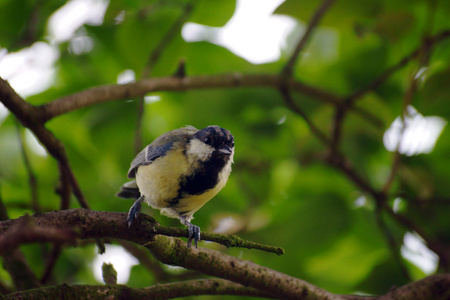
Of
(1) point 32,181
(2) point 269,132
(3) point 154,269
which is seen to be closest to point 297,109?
(2) point 269,132

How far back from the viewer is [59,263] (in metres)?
1.94

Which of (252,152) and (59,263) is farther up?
(252,152)

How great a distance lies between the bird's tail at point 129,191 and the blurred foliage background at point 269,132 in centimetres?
18

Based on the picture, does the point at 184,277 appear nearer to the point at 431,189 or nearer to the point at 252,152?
the point at 252,152

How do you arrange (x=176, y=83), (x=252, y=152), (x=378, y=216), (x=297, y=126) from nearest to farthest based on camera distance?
1. (x=176, y=83)
2. (x=378, y=216)
3. (x=252, y=152)
4. (x=297, y=126)

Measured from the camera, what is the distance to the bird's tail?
1590 millimetres

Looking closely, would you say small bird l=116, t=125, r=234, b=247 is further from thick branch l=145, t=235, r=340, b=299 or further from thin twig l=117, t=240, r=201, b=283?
thin twig l=117, t=240, r=201, b=283

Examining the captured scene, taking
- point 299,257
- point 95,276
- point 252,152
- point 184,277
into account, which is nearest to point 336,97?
point 252,152

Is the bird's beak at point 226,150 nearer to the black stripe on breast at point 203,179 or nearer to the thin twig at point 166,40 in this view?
the black stripe on breast at point 203,179

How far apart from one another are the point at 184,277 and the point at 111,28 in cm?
121

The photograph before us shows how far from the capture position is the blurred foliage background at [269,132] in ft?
5.74

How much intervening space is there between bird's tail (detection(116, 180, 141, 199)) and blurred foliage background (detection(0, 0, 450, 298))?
18 centimetres

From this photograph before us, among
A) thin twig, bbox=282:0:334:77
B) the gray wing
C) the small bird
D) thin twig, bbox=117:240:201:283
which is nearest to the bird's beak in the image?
the small bird

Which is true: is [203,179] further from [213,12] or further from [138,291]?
[213,12]
